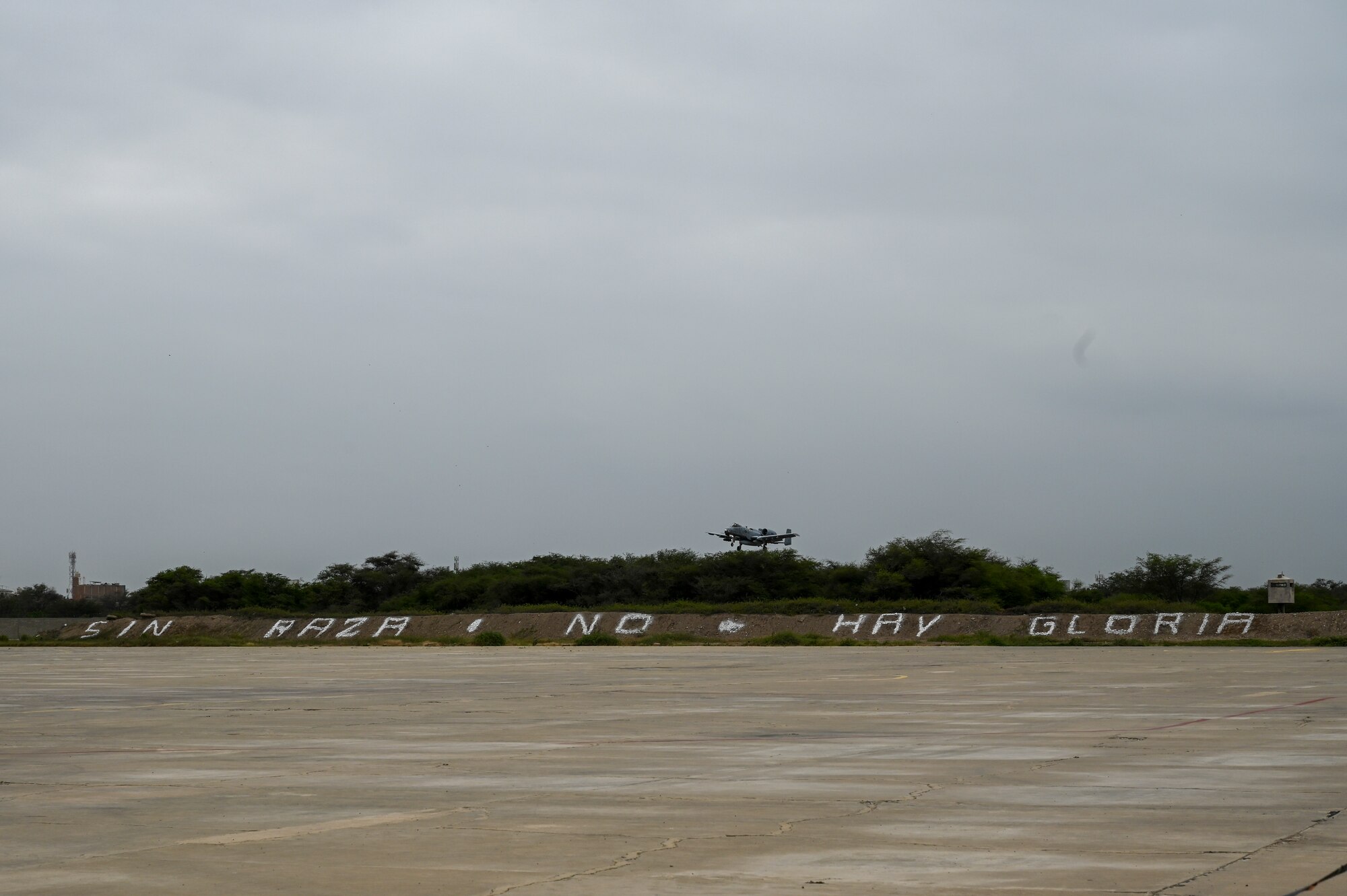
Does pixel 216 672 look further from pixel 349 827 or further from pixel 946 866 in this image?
pixel 946 866

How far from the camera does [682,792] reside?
11.3 metres

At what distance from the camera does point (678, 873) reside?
768 cm

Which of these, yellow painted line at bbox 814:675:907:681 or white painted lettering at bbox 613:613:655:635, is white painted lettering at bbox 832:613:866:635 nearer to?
white painted lettering at bbox 613:613:655:635

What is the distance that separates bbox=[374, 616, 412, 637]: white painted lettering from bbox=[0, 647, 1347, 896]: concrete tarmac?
67198mm

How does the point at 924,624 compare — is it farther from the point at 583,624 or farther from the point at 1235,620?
the point at 583,624

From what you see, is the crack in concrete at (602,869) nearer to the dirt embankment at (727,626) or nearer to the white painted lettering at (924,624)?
the dirt embankment at (727,626)

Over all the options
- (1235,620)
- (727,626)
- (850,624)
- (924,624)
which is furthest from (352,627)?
(1235,620)

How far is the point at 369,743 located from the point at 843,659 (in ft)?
99.4

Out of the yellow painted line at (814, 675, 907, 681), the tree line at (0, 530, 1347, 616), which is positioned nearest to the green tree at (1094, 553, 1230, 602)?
the tree line at (0, 530, 1347, 616)

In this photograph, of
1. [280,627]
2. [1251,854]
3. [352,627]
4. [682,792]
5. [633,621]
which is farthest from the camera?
[280,627]

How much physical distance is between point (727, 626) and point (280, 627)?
31.4 metres

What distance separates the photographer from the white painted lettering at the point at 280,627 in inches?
3760

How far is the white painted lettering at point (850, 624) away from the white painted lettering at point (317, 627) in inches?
1324

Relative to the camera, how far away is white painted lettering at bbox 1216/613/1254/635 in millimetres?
70125
